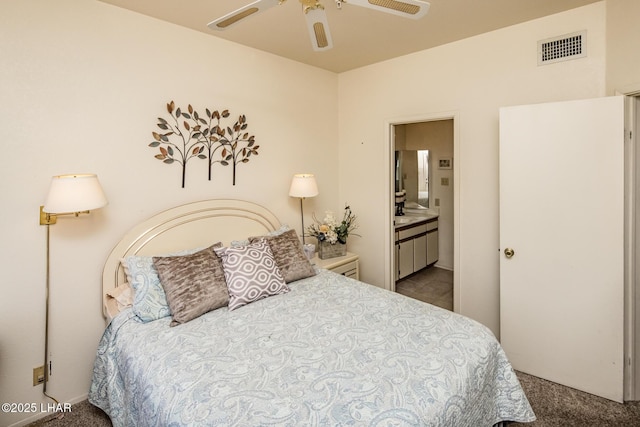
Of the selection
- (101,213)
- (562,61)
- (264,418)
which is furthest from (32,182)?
(562,61)

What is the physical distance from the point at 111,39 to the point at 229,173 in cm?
125

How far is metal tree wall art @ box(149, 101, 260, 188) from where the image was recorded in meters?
2.57

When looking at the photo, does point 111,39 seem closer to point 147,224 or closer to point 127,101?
point 127,101

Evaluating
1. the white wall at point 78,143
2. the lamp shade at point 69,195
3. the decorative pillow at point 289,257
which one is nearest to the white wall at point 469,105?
the decorative pillow at point 289,257

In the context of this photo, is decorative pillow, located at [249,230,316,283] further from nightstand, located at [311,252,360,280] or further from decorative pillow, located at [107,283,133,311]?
decorative pillow, located at [107,283,133,311]

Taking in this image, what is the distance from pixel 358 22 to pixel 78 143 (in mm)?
2187

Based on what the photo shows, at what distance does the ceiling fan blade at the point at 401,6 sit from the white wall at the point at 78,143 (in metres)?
1.71

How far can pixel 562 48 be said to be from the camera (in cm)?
245

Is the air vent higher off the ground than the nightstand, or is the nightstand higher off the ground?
the air vent

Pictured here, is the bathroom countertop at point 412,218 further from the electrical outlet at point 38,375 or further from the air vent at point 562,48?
the electrical outlet at point 38,375

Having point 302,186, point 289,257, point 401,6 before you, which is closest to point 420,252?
point 302,186

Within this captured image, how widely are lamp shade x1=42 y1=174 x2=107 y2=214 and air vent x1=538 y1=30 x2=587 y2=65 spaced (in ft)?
10.8

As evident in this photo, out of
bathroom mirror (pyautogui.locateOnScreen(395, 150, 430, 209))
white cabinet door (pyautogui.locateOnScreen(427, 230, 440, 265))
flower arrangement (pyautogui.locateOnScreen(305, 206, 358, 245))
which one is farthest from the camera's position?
bathroom mirror (pyautogui.locateOnScreen(395, 150, 430, 209))

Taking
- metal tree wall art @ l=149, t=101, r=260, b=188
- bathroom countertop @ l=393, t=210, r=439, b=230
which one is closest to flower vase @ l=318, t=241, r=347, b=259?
bathroom countertop @ l=393, t=210, r=439, b=230
